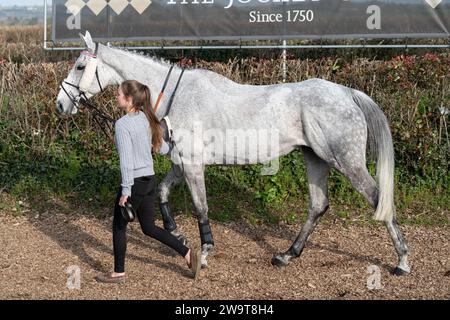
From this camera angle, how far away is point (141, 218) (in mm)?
6910

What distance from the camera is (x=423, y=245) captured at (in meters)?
8.18

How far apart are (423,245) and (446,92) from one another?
308 centimetres

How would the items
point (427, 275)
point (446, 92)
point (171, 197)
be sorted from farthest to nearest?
1. point (446, 92)
2. point (171, 197)
3. point (427, 275)

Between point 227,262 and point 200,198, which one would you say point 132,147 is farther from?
point 227,262

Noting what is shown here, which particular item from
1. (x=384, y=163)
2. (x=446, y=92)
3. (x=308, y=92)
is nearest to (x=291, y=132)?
(x=308, y=92)

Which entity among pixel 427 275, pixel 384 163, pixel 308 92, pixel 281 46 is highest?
pixel 281 46

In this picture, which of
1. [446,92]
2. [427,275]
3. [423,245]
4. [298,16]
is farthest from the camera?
[298,16]

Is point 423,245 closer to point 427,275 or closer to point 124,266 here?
point 427,275

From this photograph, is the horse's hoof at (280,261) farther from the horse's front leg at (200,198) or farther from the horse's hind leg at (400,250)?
the horse's hind leg at (400,250)

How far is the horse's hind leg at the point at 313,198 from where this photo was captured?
758 centimetres

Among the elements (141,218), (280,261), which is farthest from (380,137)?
(141,218)

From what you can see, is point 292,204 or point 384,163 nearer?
point 384,163

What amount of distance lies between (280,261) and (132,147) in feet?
6.29

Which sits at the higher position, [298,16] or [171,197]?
[298,16]
